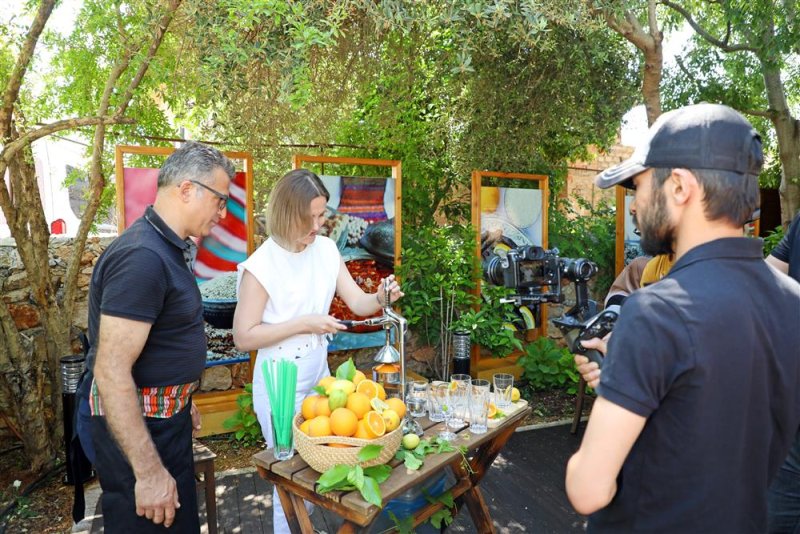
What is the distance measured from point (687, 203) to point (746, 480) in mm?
566

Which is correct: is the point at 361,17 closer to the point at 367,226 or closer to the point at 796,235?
the point at 367,226

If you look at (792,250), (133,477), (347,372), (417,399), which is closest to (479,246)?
(417,399)

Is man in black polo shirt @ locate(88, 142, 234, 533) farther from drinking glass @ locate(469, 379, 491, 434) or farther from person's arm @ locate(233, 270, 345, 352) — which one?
drinking glass @ locate(469, 379, 491, 434)

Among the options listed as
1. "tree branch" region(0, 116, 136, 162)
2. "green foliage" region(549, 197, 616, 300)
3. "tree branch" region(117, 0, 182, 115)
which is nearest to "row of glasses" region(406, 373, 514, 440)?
"tree branch" region(0, 116, 136, 162)

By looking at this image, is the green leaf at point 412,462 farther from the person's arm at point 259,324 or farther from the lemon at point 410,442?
the person's arm at point 259,324

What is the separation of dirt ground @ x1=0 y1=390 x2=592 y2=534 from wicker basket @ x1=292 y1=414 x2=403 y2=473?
2196mm

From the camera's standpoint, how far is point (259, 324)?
235 cm

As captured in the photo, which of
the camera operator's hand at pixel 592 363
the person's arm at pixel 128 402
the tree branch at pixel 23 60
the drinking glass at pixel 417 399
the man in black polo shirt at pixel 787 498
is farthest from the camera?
the tree branch at pixel 23 60

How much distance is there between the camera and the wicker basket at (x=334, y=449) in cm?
172

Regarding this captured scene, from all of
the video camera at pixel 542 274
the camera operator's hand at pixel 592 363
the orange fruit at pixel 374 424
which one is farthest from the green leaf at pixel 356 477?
the video camera at pixel 542 274

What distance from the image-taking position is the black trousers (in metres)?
1.70

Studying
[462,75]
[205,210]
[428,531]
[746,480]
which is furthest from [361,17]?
[746,480]

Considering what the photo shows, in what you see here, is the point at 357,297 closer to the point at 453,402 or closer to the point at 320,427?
the point at 453,402

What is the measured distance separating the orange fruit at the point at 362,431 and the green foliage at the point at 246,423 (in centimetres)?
251
